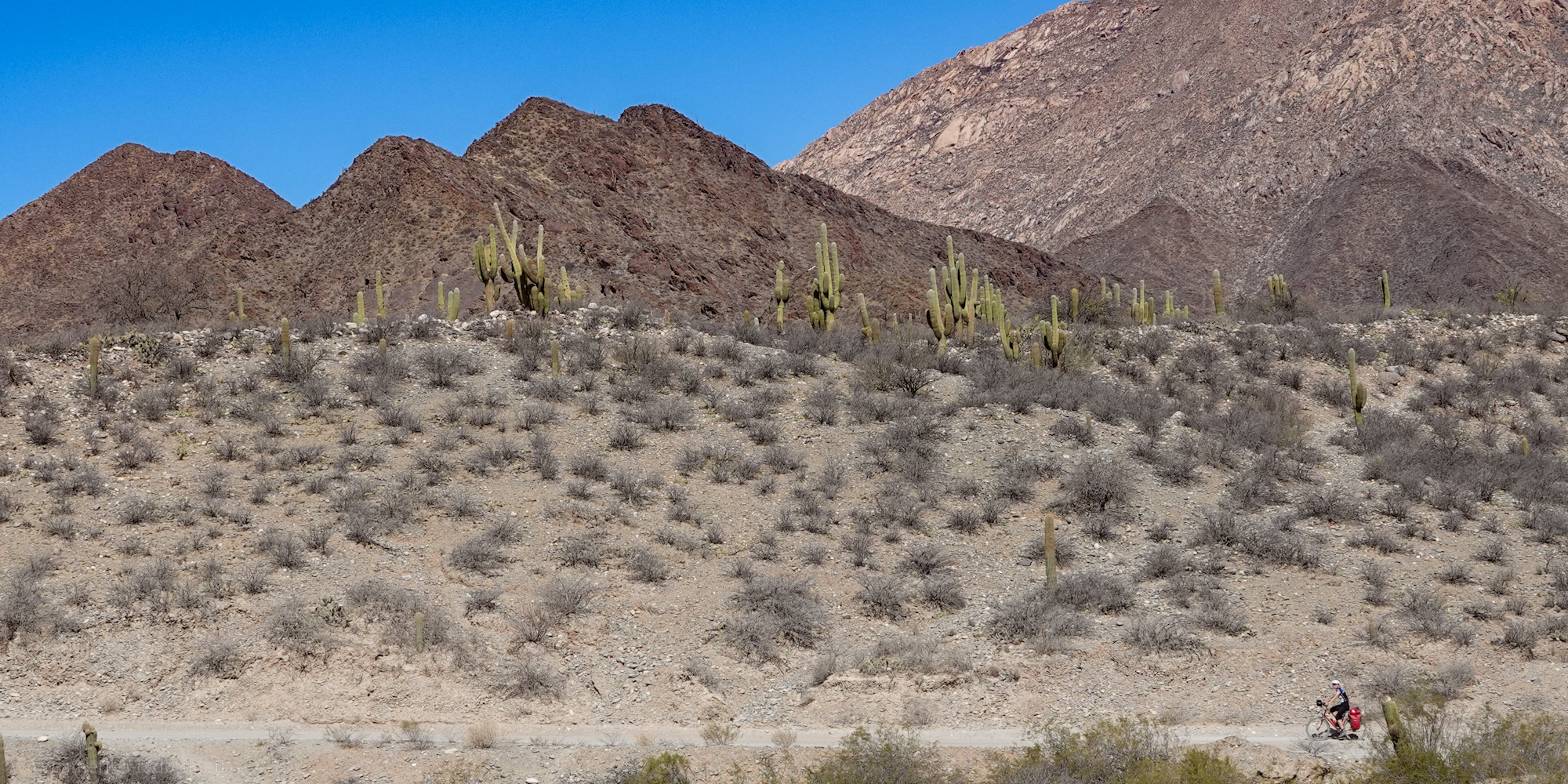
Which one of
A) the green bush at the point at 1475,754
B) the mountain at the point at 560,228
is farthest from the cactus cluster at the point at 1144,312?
the green bush at the point at 1475,754

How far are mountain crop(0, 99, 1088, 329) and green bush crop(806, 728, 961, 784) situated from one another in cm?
2691

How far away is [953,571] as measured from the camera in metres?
16.5

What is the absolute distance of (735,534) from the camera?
1739 cm

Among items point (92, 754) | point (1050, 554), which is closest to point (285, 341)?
point (92, 754)

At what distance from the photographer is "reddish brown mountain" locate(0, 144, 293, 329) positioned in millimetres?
52438

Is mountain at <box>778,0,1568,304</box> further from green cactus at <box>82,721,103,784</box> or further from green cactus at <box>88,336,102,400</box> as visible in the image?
green cactus at <box>82,721,103,784</box>

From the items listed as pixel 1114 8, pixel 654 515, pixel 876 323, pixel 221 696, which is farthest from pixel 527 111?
pixel 1114 8

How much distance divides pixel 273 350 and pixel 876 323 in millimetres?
12392

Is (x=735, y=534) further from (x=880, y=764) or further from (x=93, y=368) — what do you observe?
(x=93, y=368)

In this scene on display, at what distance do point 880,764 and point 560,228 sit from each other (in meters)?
35.0

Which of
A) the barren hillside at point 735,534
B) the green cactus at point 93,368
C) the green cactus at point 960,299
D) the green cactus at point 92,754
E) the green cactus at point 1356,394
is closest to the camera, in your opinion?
the green cactus at point 92,754

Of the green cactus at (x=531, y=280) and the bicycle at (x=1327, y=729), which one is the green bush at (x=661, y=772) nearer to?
the bicycle at (x=1327, y=729)

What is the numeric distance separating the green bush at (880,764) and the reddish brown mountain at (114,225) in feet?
138

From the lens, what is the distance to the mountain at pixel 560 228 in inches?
1671
